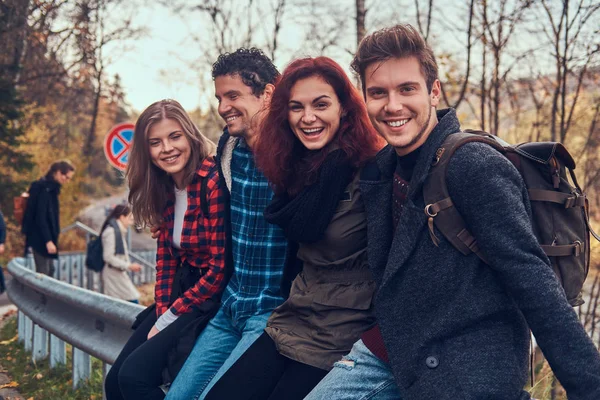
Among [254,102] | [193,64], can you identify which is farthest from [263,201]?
[193,64]

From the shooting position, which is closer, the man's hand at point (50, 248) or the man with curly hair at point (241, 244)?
the man with curly hair at point (241, 244)

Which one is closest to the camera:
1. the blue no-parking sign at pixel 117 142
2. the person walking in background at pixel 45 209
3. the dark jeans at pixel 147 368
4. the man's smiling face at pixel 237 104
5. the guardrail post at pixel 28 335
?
the dark jeans at pixel 147 368

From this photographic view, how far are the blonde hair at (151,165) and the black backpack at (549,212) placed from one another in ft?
6.02

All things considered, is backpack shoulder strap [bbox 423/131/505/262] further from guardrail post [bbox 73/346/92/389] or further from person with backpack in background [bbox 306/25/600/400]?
guardrail post [bbox 73/346/92/389]

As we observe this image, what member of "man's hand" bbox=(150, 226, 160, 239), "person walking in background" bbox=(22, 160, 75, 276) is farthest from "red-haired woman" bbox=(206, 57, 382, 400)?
"person walking in background" bbox=(22, 160, 75, 276)

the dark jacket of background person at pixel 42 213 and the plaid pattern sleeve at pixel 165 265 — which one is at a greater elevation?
the plaid pattern sleeve at pixel 165 265

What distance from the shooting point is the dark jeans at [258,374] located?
105 inches

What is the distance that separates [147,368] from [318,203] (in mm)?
1222

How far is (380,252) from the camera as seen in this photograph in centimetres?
238

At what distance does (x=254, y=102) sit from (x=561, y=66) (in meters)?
4.32

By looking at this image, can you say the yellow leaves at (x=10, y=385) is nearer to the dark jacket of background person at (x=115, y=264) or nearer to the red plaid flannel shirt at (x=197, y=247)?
the red plaid flannel shirt at (x=197, y=247)

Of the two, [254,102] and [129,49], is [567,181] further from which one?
[129,49]

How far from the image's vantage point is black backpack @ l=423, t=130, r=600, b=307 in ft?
6.68

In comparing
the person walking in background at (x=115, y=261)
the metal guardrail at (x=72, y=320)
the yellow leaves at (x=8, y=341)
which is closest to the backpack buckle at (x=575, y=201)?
the metal guardrail at (x=72, y=320)
